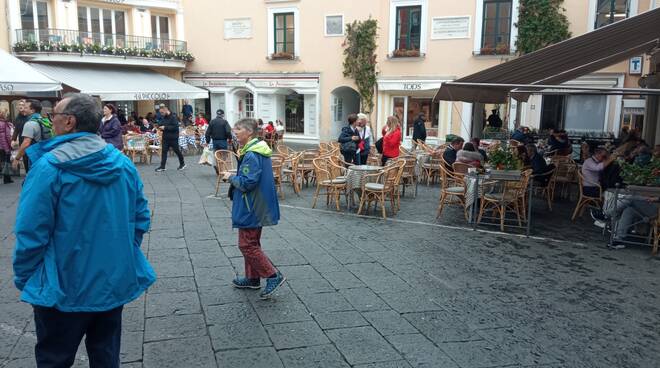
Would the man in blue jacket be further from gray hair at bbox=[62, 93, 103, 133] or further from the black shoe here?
the black shoe

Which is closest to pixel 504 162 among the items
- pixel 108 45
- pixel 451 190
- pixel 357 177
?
pixel 451 190

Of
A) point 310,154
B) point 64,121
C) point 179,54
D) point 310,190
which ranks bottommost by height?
point 310,190

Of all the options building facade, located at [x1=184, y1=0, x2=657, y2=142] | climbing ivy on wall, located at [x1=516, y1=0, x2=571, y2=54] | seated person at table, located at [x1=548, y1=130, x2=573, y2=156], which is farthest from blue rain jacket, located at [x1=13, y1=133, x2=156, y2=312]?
climbing ivy on wall, located at [x1=516, y1=0, x2=571, y2=54]

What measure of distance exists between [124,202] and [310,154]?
806cm

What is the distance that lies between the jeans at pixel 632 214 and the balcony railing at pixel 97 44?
1924 cm

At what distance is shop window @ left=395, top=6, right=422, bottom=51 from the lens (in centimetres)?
1906

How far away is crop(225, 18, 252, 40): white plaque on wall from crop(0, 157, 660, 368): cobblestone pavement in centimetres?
1637

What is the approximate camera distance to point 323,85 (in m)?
21.0

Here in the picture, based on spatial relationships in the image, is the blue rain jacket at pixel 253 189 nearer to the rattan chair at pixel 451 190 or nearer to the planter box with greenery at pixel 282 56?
the rattan chair at pixel 451 190

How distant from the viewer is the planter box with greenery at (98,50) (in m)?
19.0

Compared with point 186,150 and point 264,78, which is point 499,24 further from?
point 186,150

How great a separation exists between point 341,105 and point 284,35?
3667mm

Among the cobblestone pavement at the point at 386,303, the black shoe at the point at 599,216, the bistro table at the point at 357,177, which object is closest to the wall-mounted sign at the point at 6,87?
the cobblestone pavement at the point at 386,303

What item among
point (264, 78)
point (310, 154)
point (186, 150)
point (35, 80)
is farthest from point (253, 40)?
point (35, 80)
